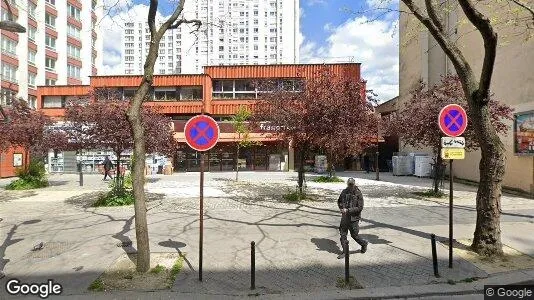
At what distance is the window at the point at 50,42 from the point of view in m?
42.0

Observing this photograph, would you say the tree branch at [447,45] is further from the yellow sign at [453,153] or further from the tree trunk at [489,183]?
the yellow sign at [453,153]

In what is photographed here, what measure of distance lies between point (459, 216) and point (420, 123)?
12.9 feet

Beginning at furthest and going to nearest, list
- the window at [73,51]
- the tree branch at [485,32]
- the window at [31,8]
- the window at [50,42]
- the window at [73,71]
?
the window at [73,71] < the window at [73,51] < the window at [50,42] < the window at [31,8] < the tree branch at [485,32]

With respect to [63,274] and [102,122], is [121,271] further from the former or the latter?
[102,122]

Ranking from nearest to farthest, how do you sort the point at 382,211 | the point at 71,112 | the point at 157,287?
1. the point at 157,287
2. the point at 382,211
3. the point at 71,112

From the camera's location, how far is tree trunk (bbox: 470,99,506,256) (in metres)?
6.89

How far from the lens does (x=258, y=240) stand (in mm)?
7934

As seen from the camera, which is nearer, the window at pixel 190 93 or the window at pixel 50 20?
the window at pixel 190 93

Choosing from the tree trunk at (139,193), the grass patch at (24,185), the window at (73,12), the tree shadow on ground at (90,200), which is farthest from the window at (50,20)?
the tree trunk at (139,193)

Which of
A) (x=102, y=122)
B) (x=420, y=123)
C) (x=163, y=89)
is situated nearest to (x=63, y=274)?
(x=102, y=122)

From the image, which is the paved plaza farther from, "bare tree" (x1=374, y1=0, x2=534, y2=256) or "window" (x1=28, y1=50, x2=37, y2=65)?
"window" (x1=28, y1=50, x2=37, y2=65)

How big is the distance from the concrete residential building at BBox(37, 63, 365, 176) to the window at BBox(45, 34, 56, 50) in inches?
534

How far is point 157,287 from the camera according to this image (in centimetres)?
545

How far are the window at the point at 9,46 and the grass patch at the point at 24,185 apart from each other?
2394 cm
